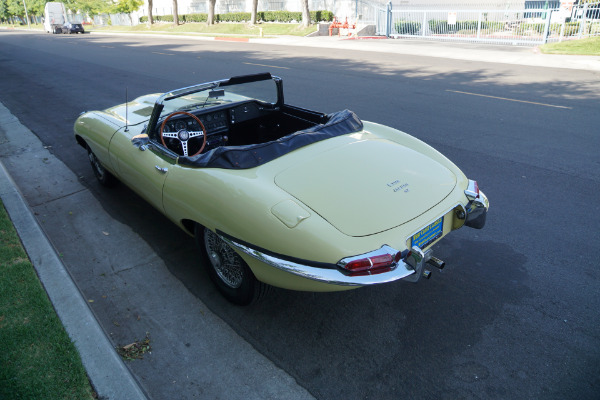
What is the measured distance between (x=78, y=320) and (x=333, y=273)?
186 cm

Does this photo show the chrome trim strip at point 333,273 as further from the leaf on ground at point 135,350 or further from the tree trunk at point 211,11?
the tree trunk at point 211,11

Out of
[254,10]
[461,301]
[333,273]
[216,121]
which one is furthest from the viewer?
[254,10]

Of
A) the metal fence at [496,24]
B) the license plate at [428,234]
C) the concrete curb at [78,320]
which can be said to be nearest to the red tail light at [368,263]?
the license plate at [428,234]

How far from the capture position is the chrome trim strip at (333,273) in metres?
2.55

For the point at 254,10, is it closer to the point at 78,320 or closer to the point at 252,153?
the point at 252,153

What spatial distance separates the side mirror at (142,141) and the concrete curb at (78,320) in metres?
1.19

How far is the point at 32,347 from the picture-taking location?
2.87 meters

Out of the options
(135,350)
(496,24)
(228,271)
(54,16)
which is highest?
(54,16)

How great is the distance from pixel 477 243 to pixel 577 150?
3295mm

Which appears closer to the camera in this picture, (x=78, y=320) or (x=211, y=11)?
(x=78, y=320)

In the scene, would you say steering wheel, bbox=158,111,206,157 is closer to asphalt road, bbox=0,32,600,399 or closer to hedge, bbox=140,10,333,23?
asphalt road, bbox=0,32,600,399

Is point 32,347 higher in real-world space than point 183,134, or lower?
lower

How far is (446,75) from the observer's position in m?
12.9

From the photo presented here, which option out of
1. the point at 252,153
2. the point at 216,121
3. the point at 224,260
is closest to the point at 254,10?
the point at 216,121
